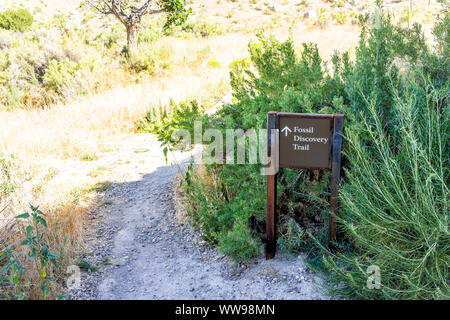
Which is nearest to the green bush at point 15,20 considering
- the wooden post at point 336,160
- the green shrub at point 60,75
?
the green shrub at point 60,75

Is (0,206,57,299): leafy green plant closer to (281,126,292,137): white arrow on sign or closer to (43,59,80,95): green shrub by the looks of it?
(281,126,292,137): white arrow on sign

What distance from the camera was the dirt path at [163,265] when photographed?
335 centimetres

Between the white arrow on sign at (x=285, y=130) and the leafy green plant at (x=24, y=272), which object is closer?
the leafy green plant at (x=24, y=272)

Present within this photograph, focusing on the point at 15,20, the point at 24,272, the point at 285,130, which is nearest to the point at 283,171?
the point at 285,130

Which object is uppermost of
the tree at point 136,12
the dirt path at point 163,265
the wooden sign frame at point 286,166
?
the tree at point 136,12

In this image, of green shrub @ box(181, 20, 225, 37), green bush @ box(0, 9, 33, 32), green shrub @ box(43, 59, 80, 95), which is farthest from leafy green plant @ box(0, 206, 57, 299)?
green bush @ box(0, 9, 33, 32)

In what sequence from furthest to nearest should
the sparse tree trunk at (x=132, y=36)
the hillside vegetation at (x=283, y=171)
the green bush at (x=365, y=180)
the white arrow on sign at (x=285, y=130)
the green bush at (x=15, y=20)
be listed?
the green bush at (x=15, y=20), the sparse tree trunk at (x=132, y=36), the white arrow on sign at (x=285, y=130), the hillside vegetation at (x=283, y=171), the green bush at (x=365, y=180)

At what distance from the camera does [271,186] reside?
134 inches

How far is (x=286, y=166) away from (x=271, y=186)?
20 centimetres

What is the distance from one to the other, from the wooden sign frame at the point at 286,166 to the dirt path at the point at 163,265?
0.33 m

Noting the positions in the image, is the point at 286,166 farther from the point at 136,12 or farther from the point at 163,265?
the point at 136,12

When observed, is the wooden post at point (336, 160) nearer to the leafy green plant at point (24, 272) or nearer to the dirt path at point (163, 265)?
the dirt path at point (163, 265)
